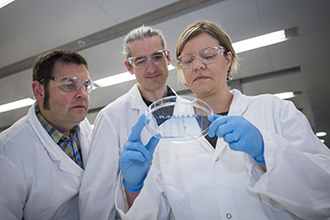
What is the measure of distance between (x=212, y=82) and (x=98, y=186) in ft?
2.91

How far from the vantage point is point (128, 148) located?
3.04 feet

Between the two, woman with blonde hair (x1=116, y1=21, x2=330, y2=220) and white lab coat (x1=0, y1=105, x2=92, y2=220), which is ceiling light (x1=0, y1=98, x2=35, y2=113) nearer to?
white lab coat (x1=0, y1=105, x2=92, y2=220)

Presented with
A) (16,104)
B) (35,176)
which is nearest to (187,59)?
(35,176)

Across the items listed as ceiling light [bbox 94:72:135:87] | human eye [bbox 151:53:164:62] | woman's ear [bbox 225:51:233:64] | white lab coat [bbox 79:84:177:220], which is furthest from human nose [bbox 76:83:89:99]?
ceiling light [bbox 94:72:135:87]

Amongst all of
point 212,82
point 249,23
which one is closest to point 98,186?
point 212,82

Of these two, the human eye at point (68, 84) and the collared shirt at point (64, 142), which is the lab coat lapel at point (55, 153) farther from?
the human eye at point (68, 84)

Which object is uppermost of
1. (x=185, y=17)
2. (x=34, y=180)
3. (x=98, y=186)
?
(x=185, y=17)

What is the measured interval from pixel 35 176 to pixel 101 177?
397mm

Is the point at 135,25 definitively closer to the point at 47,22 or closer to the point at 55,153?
the point at 47,22

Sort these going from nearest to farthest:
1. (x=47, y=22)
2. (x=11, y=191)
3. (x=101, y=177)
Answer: (x=11, y=191) → (x=101, y=177) → (x=47, y=22)

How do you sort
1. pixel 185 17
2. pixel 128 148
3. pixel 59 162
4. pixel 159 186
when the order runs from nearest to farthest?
pixel 128 148 → pixel 159 186 → pixel 59 162 → pixel 185 17

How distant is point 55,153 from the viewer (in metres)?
→ 1.31

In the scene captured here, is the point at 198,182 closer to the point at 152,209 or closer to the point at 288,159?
the point at 152,209

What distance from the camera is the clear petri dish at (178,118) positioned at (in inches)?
32.7
